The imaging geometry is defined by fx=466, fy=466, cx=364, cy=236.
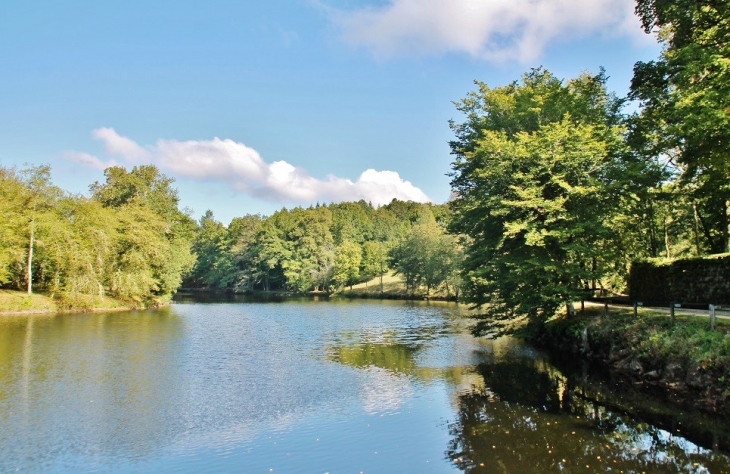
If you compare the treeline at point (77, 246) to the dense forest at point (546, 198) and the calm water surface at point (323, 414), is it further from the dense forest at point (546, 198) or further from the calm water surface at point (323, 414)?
the calm water surface at point (323, 414)

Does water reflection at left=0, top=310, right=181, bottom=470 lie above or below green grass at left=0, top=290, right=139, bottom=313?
below

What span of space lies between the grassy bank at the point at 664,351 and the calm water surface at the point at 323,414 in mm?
1257

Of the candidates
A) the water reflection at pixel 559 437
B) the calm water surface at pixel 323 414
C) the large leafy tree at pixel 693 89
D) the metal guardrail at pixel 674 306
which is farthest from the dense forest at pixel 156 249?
the water reflection at pixel 559 437

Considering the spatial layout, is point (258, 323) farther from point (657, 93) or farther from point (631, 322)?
point (657, 93)

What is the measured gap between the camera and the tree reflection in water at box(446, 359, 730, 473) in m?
10.8

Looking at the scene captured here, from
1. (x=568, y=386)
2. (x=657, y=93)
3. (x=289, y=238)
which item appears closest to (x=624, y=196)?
(x=657, y=93)

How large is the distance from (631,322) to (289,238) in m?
94.0

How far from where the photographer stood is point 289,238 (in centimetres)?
11006

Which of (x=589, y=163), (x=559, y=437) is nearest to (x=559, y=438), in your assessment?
(x=559, y=437)

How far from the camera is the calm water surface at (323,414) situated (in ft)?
36.7

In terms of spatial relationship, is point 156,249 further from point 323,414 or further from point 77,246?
point 323,414

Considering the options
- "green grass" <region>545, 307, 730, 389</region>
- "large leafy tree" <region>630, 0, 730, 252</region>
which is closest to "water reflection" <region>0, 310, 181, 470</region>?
"green grass" <region>545, 307, 730, 389</region>

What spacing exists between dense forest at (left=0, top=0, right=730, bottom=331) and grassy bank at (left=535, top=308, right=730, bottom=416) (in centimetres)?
224

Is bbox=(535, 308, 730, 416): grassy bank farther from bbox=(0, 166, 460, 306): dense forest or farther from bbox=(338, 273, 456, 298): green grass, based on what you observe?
bbox=(338, 273, 456, 298): green grass
